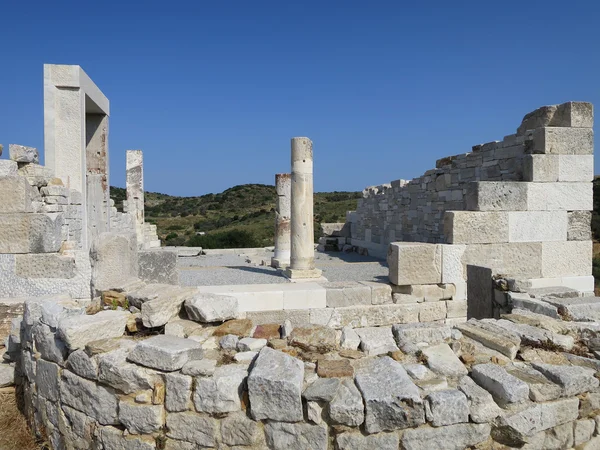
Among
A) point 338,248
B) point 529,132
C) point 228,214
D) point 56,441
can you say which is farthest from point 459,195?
point 228,214

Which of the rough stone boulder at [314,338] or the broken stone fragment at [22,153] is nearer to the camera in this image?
the rough stone boulder at [314,338]

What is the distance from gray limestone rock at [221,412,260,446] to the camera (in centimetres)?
288

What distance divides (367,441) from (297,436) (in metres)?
0.43

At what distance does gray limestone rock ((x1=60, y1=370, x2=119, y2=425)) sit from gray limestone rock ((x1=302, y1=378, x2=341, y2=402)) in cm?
138

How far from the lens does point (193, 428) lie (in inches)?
117

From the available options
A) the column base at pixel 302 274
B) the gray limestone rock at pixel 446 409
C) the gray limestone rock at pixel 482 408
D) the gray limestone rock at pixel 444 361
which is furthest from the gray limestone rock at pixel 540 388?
the column base at pixel 302 274

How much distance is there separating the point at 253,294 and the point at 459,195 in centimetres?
524

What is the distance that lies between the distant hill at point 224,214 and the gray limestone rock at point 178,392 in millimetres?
16928

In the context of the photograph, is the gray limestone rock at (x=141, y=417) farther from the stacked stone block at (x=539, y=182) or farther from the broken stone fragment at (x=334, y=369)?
the stacked stone block at (x=539, y=182)

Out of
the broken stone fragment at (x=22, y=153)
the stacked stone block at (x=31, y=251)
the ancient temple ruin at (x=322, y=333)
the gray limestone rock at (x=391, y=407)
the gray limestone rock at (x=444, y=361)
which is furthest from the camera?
the broken stone fragment at (x=22, y=153)

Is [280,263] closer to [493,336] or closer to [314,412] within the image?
[493,336]

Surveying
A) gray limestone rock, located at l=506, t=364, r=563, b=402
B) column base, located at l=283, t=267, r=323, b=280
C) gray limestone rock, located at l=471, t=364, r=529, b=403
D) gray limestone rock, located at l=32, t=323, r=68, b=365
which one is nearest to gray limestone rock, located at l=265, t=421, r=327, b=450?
gray limestone rock, located at l=471, t=364, r=529, b=403

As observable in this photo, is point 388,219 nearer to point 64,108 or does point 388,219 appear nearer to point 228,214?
point 64,108

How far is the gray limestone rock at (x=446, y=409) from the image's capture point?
2.77 meters
